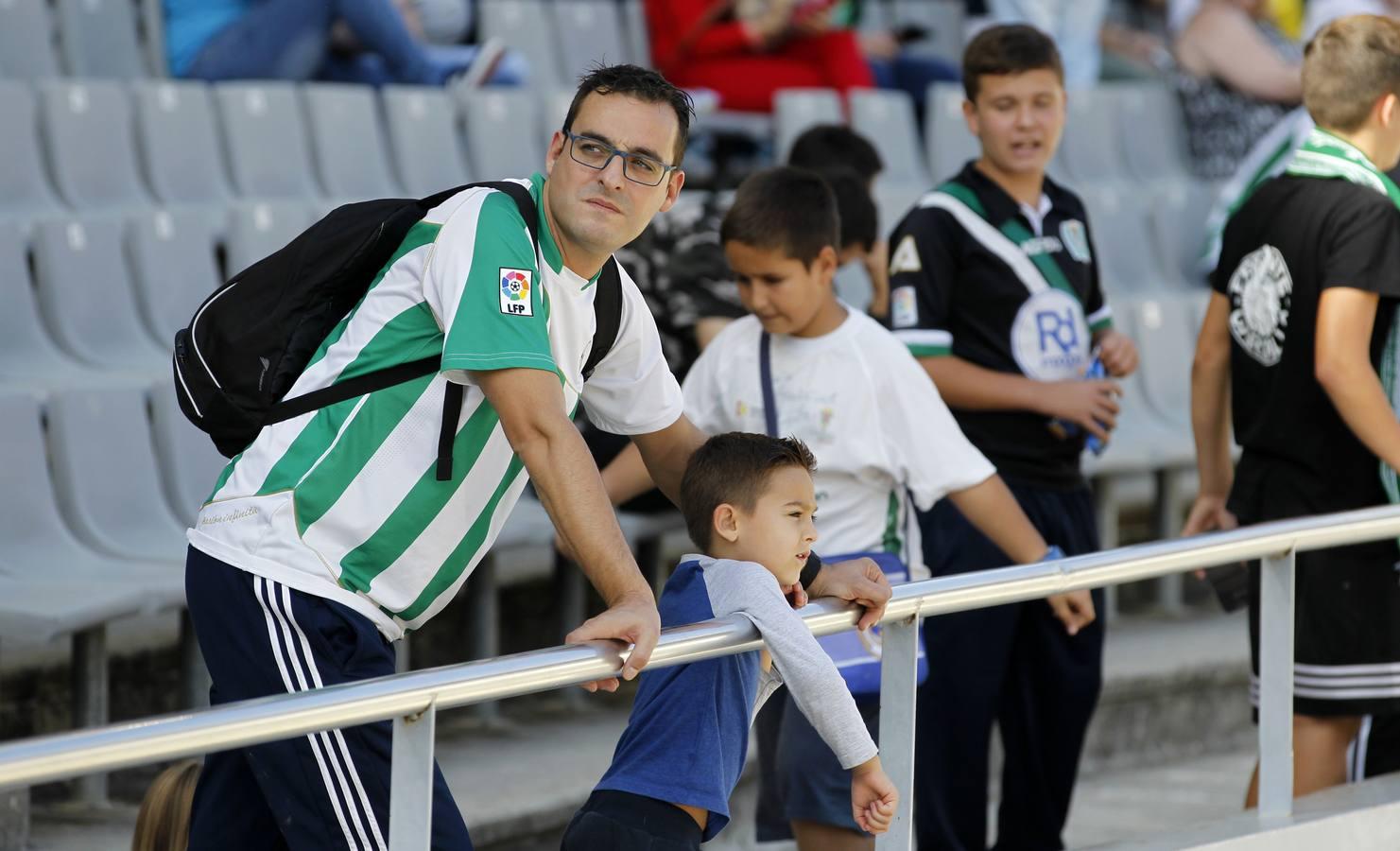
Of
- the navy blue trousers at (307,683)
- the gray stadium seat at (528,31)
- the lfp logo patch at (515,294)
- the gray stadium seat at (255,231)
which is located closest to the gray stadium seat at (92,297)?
the gray stadium seat at (255,231)

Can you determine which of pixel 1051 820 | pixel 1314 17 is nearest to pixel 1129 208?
pixel 1314 17

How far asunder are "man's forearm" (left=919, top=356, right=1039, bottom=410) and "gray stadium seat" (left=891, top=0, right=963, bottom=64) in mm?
5418

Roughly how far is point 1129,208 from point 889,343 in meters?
4.69

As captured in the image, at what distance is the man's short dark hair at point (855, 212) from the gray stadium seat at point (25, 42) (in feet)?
11.0

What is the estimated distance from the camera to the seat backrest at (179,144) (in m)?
5.89

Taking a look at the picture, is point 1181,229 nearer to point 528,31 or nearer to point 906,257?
point 528,31

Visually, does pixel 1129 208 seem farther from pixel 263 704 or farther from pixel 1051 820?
pixel 263 704

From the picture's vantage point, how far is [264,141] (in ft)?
20.1

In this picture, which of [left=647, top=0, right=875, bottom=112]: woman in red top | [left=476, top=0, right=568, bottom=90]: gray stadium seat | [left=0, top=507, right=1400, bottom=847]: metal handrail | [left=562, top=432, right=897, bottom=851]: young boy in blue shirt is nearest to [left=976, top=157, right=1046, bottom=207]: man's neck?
[left=0, top=507, right=1400, bottom=847]: metal handrail

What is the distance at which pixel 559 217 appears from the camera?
7.69 feet

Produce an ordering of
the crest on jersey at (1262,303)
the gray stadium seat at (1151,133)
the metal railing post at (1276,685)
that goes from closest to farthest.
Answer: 1. the metal railing post at (1276,685)
2. the crest on jersey at (1262,303)
3. the gray stadium seat at (1151,133)

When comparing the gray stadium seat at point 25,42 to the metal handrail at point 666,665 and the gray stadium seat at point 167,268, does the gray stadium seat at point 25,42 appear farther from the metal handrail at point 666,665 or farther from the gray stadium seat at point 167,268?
the metal handrail at point 666,665

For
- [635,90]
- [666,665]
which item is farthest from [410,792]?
[635,90]

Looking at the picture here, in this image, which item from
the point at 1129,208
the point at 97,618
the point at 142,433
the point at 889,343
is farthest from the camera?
the point at 1129,208
